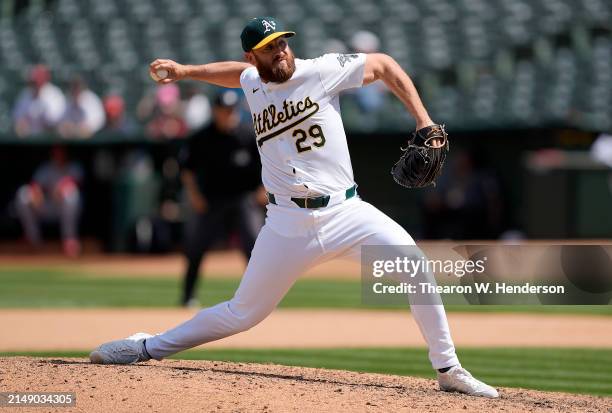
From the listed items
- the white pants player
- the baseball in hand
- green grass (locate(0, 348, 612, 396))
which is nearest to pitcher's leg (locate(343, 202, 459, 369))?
the white pants player

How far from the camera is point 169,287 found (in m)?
12.8

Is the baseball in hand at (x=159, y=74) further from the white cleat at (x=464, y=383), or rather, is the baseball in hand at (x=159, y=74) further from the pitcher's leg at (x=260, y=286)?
the white cleat at (x=464, y=383)

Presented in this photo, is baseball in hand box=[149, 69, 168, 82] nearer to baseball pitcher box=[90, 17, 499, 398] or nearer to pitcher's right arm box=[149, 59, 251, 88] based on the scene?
pitcher's right arm box=[149, 59, 251, 88]

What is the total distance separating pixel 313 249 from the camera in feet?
18.4

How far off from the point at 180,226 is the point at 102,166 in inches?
71.1

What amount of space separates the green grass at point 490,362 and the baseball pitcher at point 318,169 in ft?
5.02

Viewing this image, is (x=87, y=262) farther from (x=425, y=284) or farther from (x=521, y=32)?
(x=425, y=284)

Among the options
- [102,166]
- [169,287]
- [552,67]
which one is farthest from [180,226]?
[552,67]

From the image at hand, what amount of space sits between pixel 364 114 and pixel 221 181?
239 inches

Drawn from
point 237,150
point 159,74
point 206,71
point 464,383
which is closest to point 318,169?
point 206,71

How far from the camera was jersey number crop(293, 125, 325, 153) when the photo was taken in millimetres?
5586

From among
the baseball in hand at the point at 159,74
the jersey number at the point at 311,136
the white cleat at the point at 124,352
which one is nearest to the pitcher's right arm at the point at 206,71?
the baseball in hand at the point at 159,74

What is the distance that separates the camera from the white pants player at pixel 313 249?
18.2ft

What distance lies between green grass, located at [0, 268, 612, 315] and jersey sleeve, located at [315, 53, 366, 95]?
5554 mm
